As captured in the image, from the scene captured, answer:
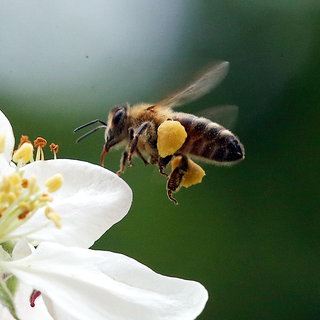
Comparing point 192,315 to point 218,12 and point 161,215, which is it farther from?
point 218,12

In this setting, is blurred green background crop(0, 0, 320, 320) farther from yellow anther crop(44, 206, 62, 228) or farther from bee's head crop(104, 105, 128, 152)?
yellow anther crop(44, 206, 62, 228)

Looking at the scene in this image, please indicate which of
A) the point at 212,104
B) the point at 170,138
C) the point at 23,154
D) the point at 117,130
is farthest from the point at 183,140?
the point at 212,104

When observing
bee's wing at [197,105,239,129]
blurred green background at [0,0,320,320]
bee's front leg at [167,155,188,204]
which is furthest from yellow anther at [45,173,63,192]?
blurred green background at [0,0,320,320]

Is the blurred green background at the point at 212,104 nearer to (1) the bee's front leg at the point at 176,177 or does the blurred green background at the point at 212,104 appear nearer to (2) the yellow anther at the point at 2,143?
(1) the bee's front leg at the point at 176,177

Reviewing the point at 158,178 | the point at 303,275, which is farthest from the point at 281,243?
the point at 158,178

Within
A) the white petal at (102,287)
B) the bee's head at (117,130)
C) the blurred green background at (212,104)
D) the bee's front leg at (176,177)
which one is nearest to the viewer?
the white petal at (102,287)

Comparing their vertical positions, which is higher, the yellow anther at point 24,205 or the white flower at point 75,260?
the yellow anther at point 24,205

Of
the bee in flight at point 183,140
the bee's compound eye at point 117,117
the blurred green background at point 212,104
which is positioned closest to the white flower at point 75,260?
the bee in flight at point 183,140

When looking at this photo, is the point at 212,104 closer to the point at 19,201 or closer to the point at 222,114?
the point at 222,114
